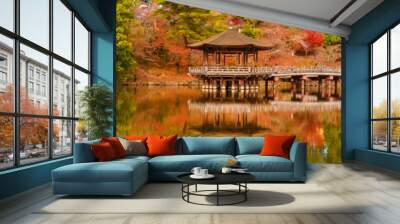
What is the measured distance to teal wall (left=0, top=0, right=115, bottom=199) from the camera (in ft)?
18.3

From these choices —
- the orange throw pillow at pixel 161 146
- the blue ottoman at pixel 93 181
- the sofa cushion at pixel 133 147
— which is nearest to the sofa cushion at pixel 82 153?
the blue ottoman at pixel 93 181

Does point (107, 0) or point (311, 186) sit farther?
point (107, 0)

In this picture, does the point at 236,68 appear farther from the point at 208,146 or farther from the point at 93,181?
the point at 93,181

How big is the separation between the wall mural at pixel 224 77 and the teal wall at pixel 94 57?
53 centimetres

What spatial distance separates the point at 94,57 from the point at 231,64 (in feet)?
11.1

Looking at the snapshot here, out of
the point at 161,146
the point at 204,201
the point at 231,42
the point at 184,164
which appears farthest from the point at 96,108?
the point at 204,201

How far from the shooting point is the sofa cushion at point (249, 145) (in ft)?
24.3

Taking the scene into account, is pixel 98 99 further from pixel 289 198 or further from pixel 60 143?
pixel 289 198

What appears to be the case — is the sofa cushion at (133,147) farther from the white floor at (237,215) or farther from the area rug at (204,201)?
the white floor at (237,215)

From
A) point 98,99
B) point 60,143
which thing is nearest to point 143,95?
point 98,99

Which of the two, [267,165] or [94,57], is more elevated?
[94,57]

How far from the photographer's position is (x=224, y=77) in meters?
10.4

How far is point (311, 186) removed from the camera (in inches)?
244

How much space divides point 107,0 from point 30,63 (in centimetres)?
386
